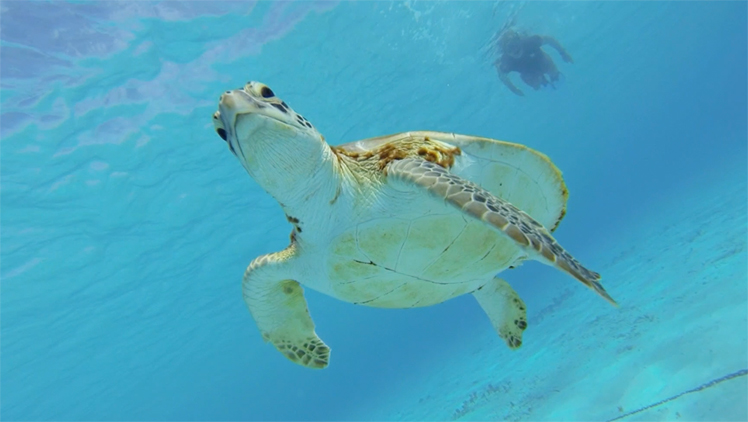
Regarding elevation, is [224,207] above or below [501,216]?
above

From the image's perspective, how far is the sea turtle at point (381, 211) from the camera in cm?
231

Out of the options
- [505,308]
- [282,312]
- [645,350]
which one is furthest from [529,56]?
[282,312]

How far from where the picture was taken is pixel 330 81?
45.3 ft

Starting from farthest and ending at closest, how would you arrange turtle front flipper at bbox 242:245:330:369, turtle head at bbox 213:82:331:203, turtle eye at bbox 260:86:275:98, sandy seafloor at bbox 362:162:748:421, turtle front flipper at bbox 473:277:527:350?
1. sandy seafloor at bbox 362:162:748:421
2. turtle front flipper at bbox 473:277:527:350
3. turtle front flipper at bbox 242:245:330:369
4. turtle eye at bbox 260:86:275:98
5. turtle head at bbox 213:82:331:203

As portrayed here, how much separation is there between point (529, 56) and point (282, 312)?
54.0ft

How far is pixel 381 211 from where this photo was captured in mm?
2953

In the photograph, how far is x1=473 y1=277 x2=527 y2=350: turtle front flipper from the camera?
14.7ft

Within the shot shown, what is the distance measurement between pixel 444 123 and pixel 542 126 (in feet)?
61.2

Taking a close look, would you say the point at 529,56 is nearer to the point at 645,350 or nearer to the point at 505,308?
the point at 645,350

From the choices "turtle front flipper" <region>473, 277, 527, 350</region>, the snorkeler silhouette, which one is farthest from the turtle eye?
the snorkeler silhouette

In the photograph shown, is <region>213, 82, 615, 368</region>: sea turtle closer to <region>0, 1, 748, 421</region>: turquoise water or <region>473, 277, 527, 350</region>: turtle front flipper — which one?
<region>473, 277, 527, 350</region>: turtle front flipper

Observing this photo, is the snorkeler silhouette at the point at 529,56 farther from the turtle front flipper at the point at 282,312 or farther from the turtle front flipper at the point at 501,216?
the turtle front flipper at the point at 501,216

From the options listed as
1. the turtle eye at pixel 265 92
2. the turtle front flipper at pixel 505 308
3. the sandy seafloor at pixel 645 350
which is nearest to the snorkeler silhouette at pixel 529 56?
the sandy seafloor at pixel 645 350

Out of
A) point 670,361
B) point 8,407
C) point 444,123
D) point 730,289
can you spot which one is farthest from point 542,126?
point 8,407
